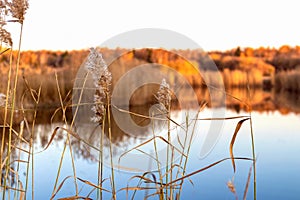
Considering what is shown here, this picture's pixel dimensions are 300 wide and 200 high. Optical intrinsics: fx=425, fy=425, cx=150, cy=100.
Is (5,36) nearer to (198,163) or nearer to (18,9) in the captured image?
(18,9)

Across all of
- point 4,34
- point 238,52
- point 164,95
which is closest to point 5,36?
point 4,34

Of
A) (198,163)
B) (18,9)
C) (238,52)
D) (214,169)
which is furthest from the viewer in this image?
(238,52)

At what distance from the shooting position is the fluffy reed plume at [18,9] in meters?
0.91

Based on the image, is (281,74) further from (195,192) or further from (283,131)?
(195,192)

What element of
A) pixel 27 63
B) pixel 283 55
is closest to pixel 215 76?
pixel 27 63

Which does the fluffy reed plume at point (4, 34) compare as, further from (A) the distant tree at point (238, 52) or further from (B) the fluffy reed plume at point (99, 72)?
(A) the distant tree at point (238, 52)

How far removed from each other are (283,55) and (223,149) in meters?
16.6

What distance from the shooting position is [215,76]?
289 inches

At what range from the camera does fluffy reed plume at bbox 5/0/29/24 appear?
0.91 m

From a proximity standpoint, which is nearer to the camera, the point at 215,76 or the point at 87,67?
the point at 87,67

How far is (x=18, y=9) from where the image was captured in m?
0.92

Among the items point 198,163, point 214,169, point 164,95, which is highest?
point 164,95

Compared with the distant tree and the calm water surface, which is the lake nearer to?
the calm water surface

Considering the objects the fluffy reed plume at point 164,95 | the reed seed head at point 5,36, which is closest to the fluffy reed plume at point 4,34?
the reed seed head at point 5,36
